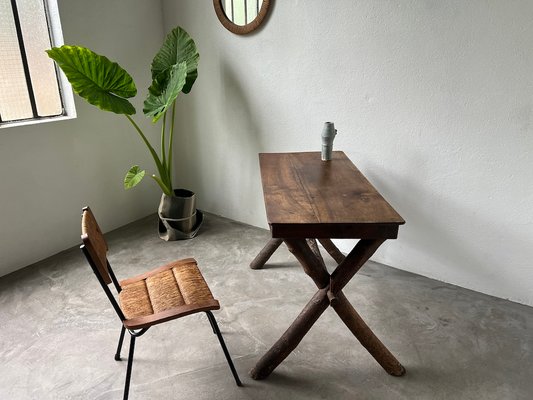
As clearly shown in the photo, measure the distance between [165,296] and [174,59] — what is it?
1913mm

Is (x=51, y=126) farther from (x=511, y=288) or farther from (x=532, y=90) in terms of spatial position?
(x=511, y=288)

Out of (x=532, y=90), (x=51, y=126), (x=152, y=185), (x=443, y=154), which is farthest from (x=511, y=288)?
(x=51, y=126)

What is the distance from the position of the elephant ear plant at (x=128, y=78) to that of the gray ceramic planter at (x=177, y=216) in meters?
0.09

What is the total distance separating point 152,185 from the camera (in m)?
3.56

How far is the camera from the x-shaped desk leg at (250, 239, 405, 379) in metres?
1.67

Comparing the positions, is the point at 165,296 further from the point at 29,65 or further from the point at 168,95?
the point at 29,65

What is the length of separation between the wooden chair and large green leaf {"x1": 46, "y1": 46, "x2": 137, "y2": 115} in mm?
1145

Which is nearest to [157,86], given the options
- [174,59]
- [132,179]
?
[174,59]

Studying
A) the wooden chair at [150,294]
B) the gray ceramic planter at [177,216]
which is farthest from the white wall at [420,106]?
the wooden chair at [150,294]

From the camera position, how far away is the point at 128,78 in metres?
2.60

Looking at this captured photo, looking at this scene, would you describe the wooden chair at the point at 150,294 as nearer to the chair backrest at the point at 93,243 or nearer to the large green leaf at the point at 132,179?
the chair backrest at the point at 93,243

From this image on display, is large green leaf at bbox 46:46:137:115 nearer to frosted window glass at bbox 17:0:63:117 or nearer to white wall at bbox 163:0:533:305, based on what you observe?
frosted window glass at bbox 17:0:63:117

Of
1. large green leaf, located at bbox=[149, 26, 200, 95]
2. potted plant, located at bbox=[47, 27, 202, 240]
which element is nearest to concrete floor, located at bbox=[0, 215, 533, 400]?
potted plant, located at bbox=[47, 27, 202, 240]

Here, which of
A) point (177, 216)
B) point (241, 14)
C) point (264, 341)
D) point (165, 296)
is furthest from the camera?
point (177, 216)
